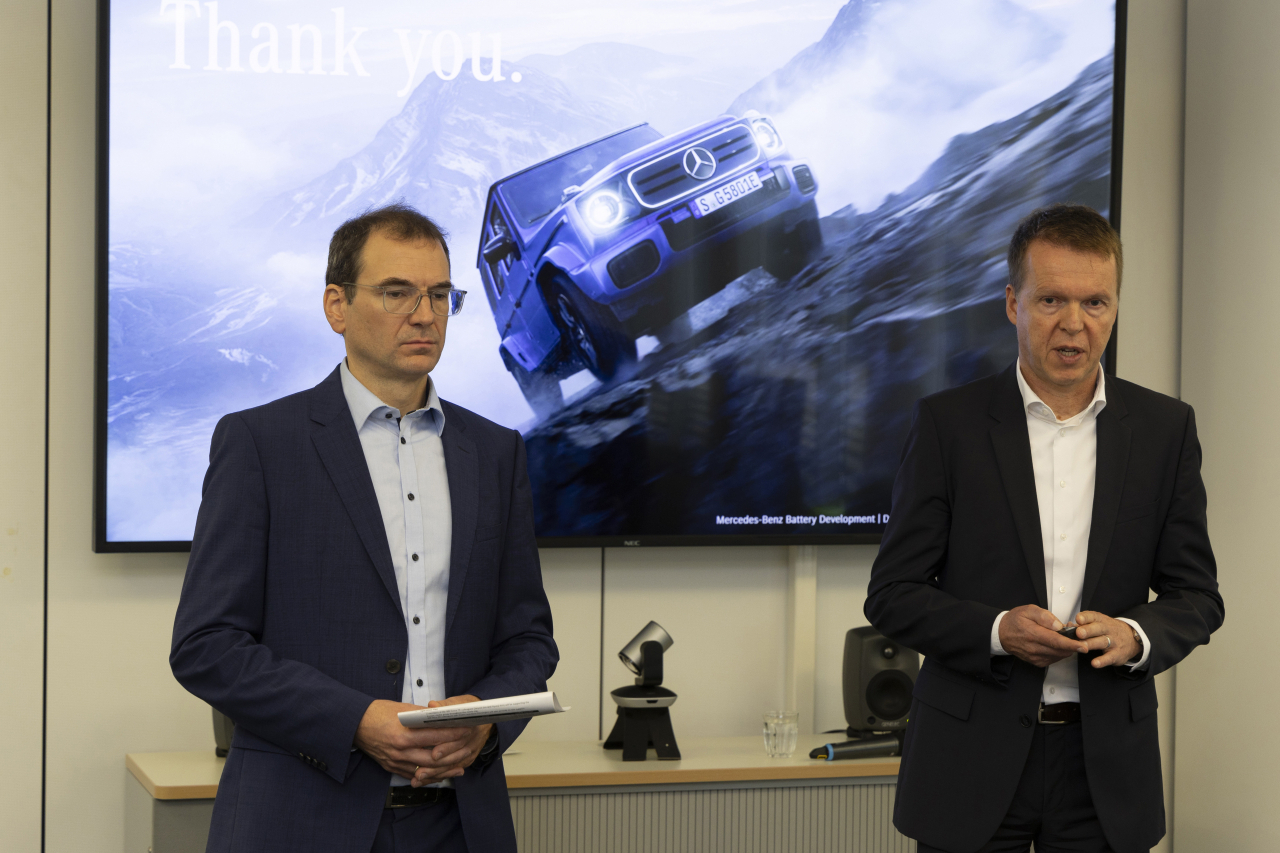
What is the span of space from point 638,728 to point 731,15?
6.89 ft

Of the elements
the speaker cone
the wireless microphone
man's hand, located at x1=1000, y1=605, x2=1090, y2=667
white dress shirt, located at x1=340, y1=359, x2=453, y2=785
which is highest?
white dress shirt, located at x1=340, y1=359, x2=453, y2=785

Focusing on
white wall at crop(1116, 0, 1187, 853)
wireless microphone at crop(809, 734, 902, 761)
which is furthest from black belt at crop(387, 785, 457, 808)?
white wall at crop(1116, 0, 1187, 853)

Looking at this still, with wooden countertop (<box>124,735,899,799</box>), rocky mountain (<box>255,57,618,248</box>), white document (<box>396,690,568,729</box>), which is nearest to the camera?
white document (<box>396,690,568,729</box>)

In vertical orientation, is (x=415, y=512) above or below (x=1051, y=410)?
below

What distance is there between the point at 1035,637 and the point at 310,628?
3.66ft

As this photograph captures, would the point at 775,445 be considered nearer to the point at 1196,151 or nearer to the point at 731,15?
the point at 731,15

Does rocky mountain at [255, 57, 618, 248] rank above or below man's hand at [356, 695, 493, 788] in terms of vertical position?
above

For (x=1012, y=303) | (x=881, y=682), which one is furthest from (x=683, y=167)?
(x=881, y=682)

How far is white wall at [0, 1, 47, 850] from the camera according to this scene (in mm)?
2926

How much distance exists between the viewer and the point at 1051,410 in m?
1.94

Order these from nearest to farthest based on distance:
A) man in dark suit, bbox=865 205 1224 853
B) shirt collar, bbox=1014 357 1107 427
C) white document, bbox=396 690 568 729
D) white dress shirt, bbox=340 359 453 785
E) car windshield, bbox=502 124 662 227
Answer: white document, bbox=396 690 568 729 → white dress shirt, bbox=340 359 453 785 → man in dark suit, bbox=865 205 1224 853 → shirt collar, bbox=1014 357 1107 427 → car windshield, bbox=502 124 662 227

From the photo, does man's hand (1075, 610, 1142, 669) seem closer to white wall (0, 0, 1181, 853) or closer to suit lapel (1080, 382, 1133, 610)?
suit lapel (1080, 382, 1133, 610)

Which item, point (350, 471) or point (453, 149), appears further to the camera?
point (453, 149)

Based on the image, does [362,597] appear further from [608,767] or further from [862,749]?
[862,749]
